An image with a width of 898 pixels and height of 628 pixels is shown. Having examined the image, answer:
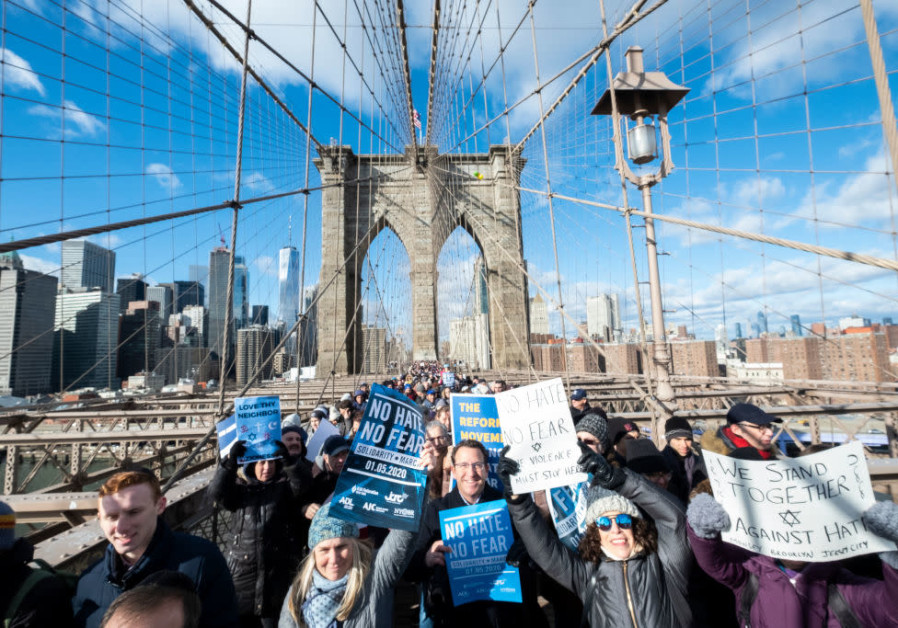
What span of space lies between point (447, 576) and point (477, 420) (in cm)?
76

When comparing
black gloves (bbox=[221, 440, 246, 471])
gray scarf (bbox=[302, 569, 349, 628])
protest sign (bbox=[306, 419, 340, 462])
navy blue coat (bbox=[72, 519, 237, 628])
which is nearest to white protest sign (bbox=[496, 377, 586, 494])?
gray scarf (bbox=[302, 569, 349, 628])

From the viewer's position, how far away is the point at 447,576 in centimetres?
149

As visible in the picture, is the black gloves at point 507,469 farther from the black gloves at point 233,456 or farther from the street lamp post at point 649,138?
the street lamp post at point 649,138

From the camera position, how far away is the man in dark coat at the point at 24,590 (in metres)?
0.90

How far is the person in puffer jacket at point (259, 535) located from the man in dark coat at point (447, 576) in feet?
1.93

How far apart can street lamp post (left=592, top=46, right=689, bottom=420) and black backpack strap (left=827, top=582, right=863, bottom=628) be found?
1.92 metres

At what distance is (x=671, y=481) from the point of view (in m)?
1.83

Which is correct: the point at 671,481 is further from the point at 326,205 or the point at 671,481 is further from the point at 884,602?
the point at 326,205

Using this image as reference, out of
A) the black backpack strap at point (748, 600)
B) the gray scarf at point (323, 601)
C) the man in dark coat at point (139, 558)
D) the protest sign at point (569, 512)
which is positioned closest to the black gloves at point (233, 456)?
the man in dark coat at point (139, 558)

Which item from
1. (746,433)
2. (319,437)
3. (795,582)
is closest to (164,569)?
(319,437)

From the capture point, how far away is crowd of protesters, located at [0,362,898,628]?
0.95 m

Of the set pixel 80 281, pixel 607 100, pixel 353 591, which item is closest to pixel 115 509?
pixel 353 591

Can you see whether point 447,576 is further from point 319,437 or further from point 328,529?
point 319,437

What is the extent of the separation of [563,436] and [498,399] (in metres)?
0.31
